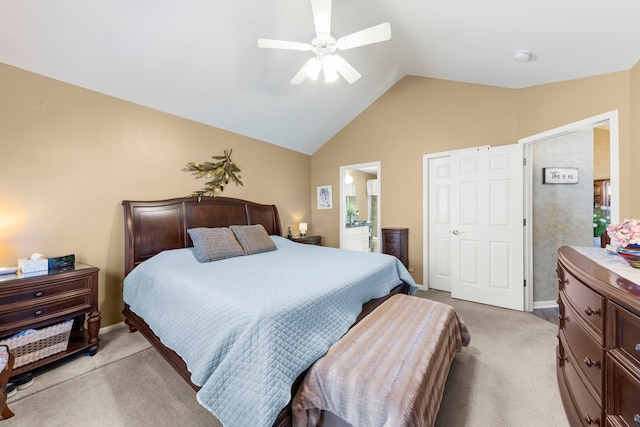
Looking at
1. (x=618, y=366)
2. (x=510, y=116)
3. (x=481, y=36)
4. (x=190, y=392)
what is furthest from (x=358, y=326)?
(x=510, y=116)

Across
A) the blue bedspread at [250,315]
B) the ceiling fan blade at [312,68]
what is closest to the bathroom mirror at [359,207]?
the ceiling fan blade at [312,68]

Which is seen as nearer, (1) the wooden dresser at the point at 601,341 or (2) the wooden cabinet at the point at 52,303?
(1) the wooden dresser at the point at 601,341

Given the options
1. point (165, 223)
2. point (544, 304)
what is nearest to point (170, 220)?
point (165, 223)

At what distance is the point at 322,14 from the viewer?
178 centimetres

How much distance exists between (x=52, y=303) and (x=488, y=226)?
457 cm

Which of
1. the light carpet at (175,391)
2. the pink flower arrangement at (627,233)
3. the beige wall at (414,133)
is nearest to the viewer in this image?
the pink flower arrangement at (627,233)

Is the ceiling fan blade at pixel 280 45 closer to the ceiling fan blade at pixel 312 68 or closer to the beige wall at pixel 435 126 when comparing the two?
the ceiling fan blade at pixel 312 68

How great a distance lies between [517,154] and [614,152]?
975mm

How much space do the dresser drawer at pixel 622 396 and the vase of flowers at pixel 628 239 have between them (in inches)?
21.4

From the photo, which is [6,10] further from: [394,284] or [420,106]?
[420,106]

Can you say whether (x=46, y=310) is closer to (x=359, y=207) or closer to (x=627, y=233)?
(x=627, y=233)

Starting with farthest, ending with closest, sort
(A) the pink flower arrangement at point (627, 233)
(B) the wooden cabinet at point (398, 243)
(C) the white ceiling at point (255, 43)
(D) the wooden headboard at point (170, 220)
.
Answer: (B) the wooden cabinet at point (398, 243) < (D) the wooden headboard at point (170, 220) < (C) the white ceiling at point (255, 43) < (A) the pink flower arrangement at point (627, 233)

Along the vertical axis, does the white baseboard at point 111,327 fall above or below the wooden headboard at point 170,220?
below

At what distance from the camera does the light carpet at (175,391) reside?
1.57 metres
